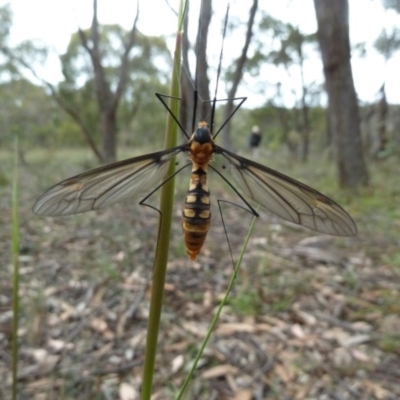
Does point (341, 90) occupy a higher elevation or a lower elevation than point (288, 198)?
higher

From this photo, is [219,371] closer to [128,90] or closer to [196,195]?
[196,195]

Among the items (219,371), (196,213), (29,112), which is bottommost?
(219,371)

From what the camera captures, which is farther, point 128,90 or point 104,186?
point 128,90

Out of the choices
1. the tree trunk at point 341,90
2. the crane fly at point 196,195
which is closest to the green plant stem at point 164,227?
the crane fly at point 196,195

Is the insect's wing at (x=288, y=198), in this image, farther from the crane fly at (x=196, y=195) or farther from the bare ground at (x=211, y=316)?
the bare ground at (x=211, y=316)

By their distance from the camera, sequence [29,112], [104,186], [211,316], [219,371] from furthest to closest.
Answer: [29,112], [211,316], [219,371], [104,186]

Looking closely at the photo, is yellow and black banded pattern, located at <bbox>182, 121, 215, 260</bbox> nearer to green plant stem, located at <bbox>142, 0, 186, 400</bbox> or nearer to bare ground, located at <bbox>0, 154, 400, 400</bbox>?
green plant stem, located at <bbox>142, 0, 186, 400</bbox>

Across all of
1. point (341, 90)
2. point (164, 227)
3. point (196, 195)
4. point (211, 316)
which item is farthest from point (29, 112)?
point (164, 227)
